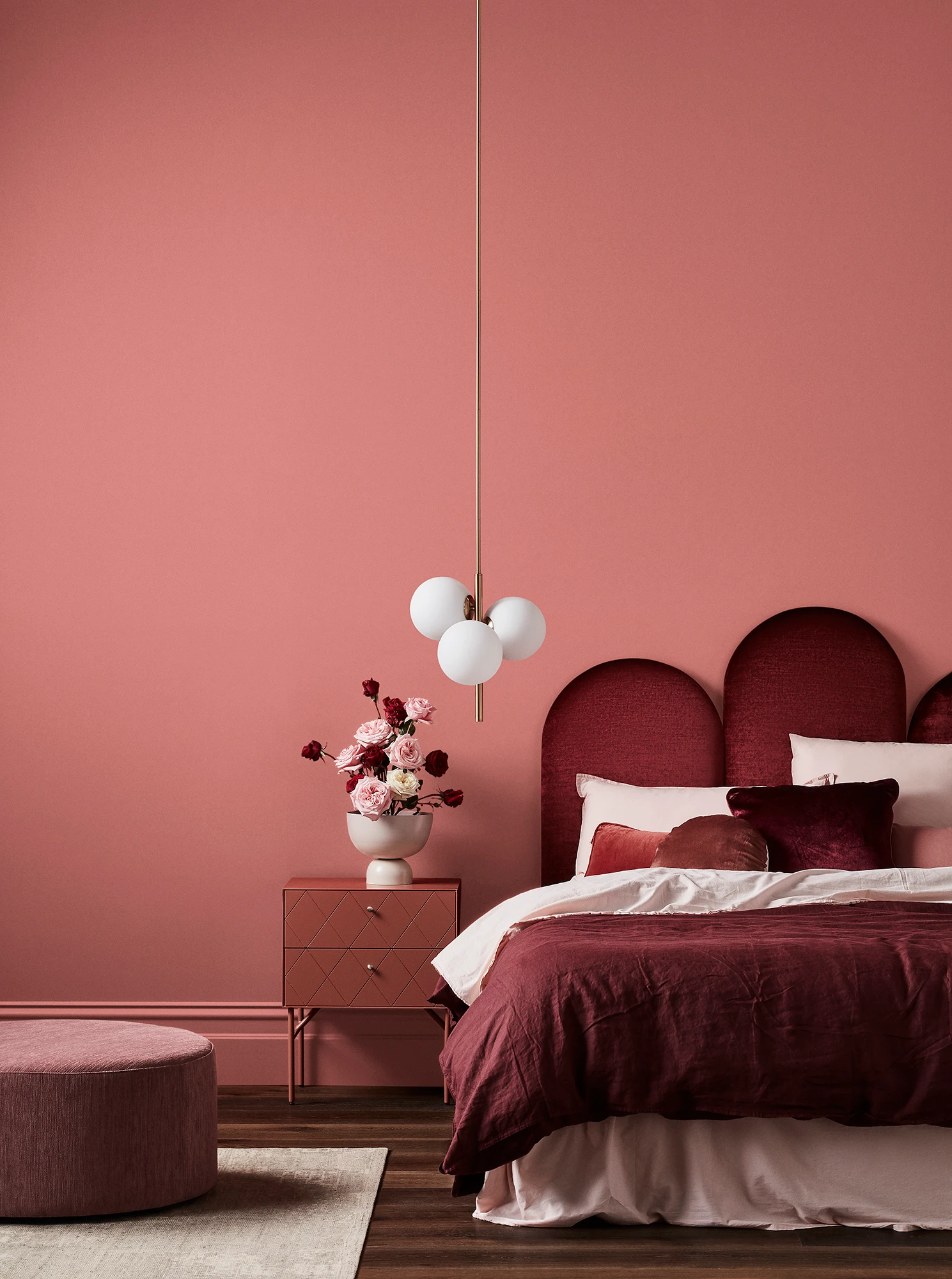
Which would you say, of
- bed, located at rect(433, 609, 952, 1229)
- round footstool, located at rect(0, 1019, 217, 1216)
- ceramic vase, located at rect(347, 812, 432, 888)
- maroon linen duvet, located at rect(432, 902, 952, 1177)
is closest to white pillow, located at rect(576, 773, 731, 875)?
ceramic vase, located at rect(347, 812, 432, 888)

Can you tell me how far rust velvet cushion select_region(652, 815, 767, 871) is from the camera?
3432 mm

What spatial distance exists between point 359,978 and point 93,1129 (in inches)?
48.5

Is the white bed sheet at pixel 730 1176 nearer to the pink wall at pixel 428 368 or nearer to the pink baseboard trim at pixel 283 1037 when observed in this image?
the pink baseboard trim at pixel 283 1037

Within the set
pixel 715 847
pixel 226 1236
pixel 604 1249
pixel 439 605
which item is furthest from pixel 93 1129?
pixel 715 847

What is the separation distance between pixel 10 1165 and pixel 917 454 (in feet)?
11.6

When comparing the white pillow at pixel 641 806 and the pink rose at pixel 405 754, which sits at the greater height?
the pink rose at pixel 405 754

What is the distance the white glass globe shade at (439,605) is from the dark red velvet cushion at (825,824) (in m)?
1.44

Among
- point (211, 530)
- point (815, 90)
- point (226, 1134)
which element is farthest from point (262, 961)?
point (815, 90)

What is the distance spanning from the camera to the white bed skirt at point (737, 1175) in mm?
2604

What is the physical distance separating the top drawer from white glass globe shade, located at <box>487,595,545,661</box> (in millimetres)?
1285

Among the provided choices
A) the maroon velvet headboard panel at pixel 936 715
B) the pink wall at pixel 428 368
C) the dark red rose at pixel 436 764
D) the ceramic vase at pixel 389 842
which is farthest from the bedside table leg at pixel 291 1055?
the maroon velvet headboard panel at pixel 936 715

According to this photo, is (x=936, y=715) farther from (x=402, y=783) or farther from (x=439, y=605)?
(x=439, y=605)

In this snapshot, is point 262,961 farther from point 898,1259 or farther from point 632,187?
point 632,187

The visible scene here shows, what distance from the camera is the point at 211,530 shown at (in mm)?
4250
